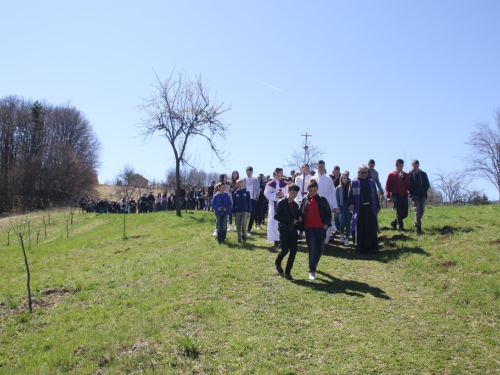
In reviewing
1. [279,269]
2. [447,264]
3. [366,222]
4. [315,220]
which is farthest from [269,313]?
[366,222]

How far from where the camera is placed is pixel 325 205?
8.52 m

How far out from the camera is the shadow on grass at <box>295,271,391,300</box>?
7.68m

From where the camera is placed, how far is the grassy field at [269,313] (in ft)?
18.0

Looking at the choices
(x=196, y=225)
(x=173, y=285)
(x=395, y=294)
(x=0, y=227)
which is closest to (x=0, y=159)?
(x=0, y=227)

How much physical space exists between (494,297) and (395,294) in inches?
63.4

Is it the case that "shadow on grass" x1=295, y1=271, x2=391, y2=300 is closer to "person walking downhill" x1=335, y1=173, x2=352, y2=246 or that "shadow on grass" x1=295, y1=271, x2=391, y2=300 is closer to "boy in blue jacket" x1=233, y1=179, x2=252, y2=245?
"person walking downhill" x1=335, y1=173, x2=352, y2=246

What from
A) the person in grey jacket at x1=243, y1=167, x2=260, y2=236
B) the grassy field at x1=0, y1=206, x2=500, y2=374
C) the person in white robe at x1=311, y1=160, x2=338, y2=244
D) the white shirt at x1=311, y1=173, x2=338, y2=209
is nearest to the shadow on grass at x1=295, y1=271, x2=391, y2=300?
the grassy field at x1=0, y1=206, x2=500, y2=374

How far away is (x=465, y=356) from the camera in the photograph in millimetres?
5191

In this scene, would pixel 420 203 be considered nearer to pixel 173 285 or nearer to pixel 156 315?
pixel 173 285

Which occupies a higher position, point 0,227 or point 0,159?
point 0,159

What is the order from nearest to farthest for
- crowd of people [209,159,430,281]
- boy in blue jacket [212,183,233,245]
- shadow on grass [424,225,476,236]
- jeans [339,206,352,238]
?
crowd of people [209,159,430,281], shadow on grass [424,225,476,236], jeans [339,206,352,238], boy in blue jacket [212,183,233,245]

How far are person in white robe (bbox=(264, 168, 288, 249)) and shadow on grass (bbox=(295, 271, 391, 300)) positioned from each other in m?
3.09

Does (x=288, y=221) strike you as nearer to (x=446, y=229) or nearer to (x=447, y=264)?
(x=447, y=264)

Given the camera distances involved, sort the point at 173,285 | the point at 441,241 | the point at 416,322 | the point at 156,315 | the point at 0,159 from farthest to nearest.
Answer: the point at 0,159
the point at 441,241
the point at 173,285
the point at 156,315
the point at 416,322
